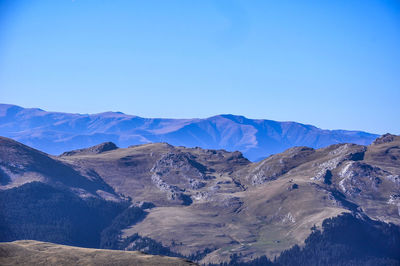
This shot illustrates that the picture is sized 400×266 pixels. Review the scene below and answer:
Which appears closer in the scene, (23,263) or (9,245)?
(23,263)

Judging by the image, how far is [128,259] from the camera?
194375mm

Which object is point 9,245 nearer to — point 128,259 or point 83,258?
point 83,258

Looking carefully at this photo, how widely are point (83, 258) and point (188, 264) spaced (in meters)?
42.2

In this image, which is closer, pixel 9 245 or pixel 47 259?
pixel 47 259

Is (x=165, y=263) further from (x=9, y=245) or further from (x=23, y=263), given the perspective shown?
(x=9, y=245)

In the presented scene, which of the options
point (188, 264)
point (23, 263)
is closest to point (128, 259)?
point (188, 264)

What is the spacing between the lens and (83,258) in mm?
191375

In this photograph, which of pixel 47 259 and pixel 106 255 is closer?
pixel 47 259

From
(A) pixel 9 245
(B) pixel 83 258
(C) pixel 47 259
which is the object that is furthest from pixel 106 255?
(A) pixel 9 245

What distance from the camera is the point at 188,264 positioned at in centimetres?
19412

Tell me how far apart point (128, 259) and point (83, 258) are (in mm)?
17856

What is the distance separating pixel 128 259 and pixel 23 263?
4012 centimetres

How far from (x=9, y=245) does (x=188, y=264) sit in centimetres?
7517

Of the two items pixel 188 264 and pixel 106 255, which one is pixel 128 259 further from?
pixel 188 264
